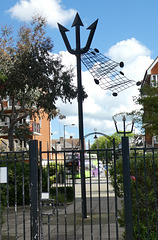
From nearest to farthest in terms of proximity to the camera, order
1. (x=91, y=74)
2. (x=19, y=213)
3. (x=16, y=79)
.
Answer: (x=91, y=74)
(x=19, y=213)
(x=16, y=79)

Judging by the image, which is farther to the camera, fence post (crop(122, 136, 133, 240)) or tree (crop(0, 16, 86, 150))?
tree (crop(0, 16, 86, 150))

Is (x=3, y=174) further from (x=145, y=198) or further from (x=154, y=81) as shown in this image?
(x=154, y=81)

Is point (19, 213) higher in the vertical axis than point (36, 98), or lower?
lower

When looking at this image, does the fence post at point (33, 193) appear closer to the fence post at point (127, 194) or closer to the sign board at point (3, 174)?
the sign board at point (3, 174)

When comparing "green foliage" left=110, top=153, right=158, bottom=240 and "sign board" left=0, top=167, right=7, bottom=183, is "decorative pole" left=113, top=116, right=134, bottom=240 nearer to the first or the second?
"green foliage" left=110, top=153, right=158, bottom=240

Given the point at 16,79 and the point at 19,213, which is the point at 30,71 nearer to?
the point at 16,79

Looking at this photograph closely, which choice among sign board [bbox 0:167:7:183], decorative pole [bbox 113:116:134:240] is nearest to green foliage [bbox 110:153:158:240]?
decorative pole [bbox 113:116:134:240]

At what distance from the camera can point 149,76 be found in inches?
2104

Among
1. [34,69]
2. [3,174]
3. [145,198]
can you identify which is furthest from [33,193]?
[34,69]

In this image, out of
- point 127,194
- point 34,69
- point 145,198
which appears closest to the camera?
point 127,194

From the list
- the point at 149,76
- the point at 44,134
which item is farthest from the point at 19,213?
the point at 44,134

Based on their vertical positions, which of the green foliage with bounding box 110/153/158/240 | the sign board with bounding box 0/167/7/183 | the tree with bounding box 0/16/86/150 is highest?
the tree with bounding box 0/16/86/150

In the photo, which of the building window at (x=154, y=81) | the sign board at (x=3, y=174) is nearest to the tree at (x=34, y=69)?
the building window at (x=154, y=81)

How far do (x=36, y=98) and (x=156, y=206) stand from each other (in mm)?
27369
